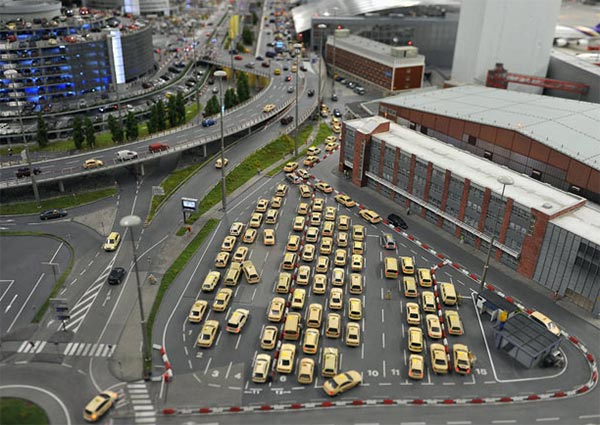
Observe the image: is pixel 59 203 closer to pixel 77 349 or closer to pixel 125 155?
pixel 125 155

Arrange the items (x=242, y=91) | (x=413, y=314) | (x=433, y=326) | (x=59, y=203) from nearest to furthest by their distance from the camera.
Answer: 1. (x=433, y=326)
2. (x=413, y=314)
3. (x=59, y=203)
4. (x=242, y=91)

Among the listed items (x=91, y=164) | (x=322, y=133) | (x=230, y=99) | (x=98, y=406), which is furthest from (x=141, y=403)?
(x=230, y=99)

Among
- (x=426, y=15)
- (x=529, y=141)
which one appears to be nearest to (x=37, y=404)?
(x=529, y=141)

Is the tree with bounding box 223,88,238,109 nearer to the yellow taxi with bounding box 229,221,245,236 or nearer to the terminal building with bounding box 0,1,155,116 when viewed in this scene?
the terminal building with bounding box 0,1,155,116

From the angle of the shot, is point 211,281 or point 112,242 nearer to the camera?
point 211,281

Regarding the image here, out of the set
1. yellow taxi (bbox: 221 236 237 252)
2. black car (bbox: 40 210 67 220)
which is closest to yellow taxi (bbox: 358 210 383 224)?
yellow taxi (bbox: 221 236 237 252)

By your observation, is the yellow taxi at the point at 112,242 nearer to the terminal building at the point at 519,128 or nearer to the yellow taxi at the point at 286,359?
the yellow taxi at the point at 286,359
